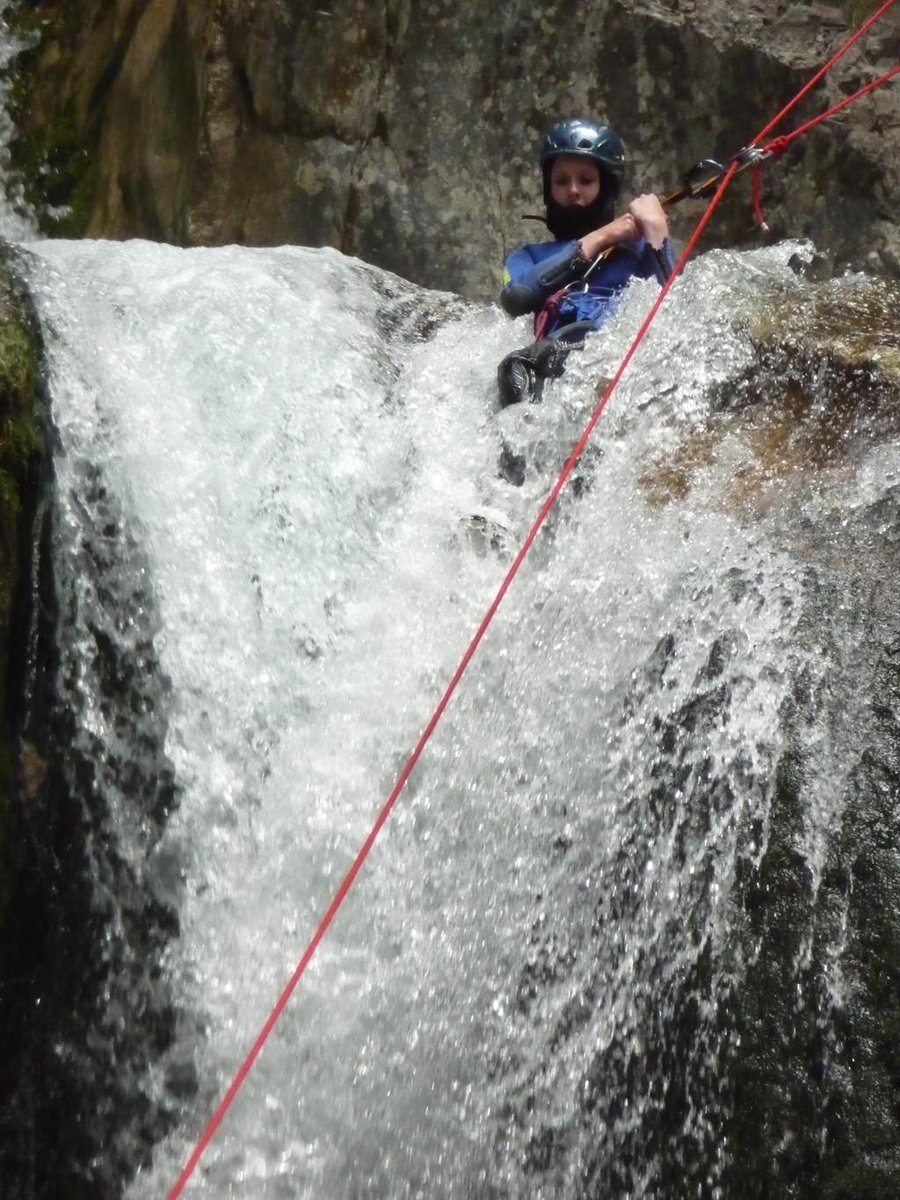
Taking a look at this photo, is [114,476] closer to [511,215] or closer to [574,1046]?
[574,1046]

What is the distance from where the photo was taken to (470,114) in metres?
5.98

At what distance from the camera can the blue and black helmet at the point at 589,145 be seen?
4.44 m

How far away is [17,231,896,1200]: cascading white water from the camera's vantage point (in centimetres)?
276

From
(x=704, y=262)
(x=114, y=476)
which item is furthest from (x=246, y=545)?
(x=704, y=262)

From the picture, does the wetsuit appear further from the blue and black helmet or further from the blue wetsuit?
the blue and black helmet

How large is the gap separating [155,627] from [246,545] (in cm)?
38

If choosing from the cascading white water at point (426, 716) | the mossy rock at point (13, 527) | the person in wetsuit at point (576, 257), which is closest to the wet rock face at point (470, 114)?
the person in wetsuit at point (576, 257)

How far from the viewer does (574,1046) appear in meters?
2.75

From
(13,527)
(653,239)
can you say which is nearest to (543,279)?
(653,239)

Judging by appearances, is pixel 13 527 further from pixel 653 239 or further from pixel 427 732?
pixel 653 239

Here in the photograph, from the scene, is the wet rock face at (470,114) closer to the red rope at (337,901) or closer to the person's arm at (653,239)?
the person's arm at (653,239)

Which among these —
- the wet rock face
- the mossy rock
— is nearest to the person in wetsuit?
the mossy rock

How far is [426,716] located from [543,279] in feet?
5.27

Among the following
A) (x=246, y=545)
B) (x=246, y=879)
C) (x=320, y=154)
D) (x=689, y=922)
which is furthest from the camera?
(x=320, y=154)
